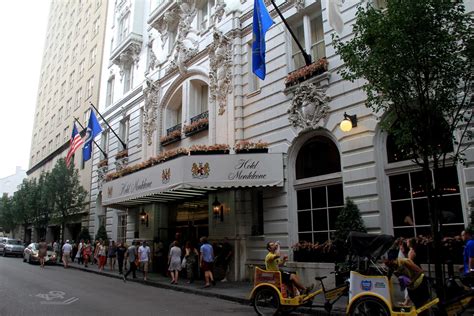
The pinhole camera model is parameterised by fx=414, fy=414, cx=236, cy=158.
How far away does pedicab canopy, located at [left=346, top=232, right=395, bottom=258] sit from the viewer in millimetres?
8773

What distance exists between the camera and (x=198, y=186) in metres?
15.6

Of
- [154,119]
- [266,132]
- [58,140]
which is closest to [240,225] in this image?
[266,132]

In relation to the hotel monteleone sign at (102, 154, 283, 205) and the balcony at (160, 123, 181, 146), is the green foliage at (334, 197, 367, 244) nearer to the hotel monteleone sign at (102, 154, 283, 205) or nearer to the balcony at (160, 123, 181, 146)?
the hotel monteleone sign at (102, 154, 283, 205)

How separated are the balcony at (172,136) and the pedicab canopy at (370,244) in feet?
49.5

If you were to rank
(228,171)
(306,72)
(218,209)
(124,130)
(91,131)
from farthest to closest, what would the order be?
(124,130), (91,131), (218,209), (228,171), (306,72)

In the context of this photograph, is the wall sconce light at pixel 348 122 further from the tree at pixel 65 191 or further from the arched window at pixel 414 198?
the tree at pixel 65 191

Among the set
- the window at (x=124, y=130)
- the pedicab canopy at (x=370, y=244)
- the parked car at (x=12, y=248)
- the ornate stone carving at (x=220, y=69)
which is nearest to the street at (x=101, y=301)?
the pedicab canopy at (x=370, y=244)

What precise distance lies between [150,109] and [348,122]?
15.4 m

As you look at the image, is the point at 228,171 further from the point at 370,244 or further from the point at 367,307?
the point at 367,307

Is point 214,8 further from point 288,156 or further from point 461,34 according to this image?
point 461,34

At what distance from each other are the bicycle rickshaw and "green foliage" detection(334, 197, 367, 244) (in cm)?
256

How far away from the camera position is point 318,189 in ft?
49.0

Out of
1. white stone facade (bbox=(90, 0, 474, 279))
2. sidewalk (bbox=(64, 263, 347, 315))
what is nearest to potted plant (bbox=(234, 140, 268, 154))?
white stone facade (bbox=(90, 0, 474, 279))

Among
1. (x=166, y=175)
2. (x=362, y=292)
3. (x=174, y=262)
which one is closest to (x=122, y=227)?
(x=174, y=262)
